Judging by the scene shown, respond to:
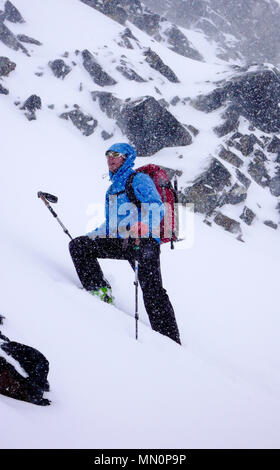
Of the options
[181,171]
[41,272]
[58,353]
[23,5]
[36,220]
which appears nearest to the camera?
[58,353]

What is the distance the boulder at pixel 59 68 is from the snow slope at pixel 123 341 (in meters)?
12.0

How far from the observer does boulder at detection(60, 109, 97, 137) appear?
21.1 metres

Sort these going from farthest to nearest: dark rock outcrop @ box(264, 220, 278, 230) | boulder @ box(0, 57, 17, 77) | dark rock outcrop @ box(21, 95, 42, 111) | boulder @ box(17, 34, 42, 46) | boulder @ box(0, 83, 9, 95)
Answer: boulder @ box(17, 34, 42, 46) → dark rock outcrop @ box(264, 220, 278, 230) → boulder @ box(0, 57, 17, 77) → boulder @ box(0, 83, 9, 95) → dark rock outcrop @ box(21, 95, 42, 111)

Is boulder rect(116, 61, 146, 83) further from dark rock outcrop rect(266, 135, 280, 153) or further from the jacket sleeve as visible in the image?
the jacket sleeve

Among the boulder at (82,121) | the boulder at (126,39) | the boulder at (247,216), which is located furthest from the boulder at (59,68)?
the boulder at (247,216)

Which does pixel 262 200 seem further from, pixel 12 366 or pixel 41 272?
pixel 12 366

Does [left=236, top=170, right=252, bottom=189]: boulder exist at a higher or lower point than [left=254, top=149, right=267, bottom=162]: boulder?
lower

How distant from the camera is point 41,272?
4105 mm

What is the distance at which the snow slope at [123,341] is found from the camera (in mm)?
1810

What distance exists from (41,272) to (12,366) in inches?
94.8

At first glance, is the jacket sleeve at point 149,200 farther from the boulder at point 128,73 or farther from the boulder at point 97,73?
the boulder at point 128,73

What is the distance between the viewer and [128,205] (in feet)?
13.9

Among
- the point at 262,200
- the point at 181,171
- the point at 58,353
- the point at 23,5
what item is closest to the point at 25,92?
the point at 181,171

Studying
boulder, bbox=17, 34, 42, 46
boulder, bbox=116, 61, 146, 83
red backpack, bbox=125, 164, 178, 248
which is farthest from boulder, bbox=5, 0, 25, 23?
red backpack, bbox=125, 164, 178, 248
